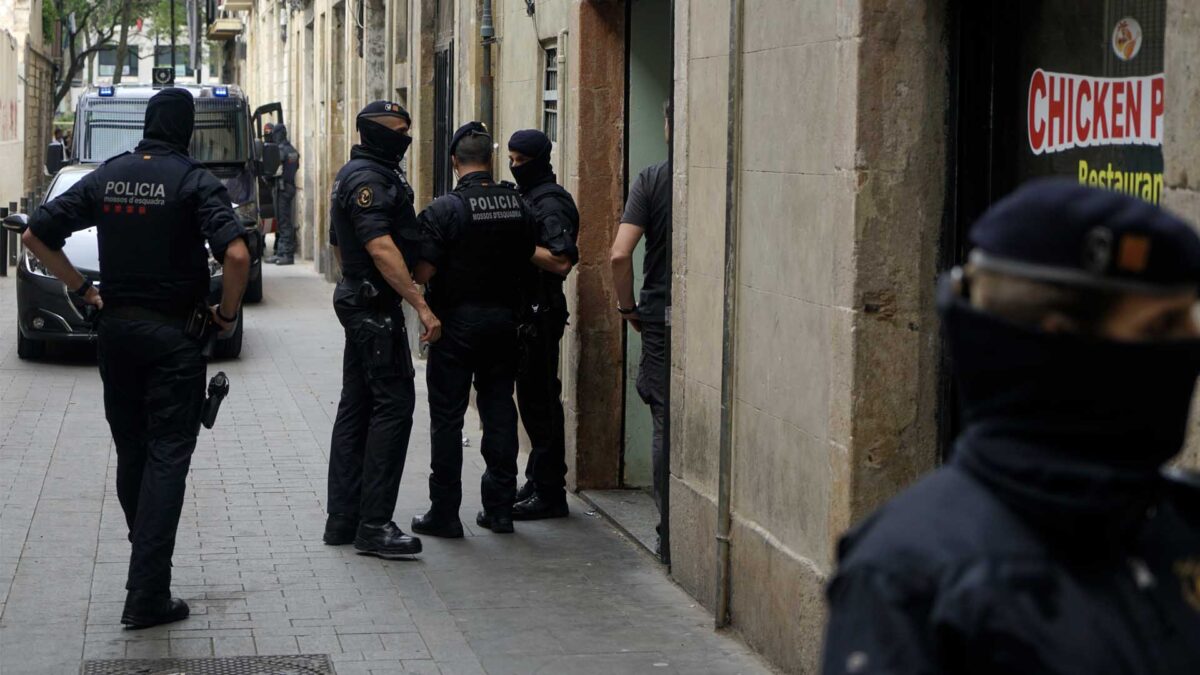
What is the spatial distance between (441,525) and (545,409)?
850 mm

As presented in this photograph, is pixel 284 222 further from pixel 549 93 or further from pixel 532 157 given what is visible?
pixel 532 157

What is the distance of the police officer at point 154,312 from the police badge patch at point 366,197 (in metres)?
1.02

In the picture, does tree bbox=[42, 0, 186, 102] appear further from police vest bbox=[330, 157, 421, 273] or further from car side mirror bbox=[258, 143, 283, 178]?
police vest bbox=[330, 157, 421, 273]

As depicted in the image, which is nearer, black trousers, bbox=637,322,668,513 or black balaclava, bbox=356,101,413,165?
black balaclava, bbox=356,101,413,165

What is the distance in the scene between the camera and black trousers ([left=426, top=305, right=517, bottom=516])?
25.6 ft

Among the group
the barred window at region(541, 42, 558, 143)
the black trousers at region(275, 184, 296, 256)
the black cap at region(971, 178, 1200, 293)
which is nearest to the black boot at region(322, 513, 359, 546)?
the barred window at region(541, 42, 558, 143)

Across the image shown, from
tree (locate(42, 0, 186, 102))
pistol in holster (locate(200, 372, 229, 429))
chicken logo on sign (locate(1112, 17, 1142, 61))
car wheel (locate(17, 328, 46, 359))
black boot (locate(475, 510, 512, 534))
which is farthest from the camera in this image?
tree (locate(42, 0, 186, 102))

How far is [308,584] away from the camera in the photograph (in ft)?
23.2

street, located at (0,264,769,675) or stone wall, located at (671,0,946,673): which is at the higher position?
stone wall, located at (671,0,946,673)

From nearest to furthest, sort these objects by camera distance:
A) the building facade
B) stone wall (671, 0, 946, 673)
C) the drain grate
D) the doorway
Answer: the building facade
stone wall (671, 0, 946, 673)
the drain grate
the doorway

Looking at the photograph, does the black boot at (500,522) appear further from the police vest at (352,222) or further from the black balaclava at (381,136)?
the black balaclava at (381,136)

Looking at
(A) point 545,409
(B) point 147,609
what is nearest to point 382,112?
(A) point 545,409

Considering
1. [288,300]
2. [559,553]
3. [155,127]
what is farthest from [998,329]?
[288,300]

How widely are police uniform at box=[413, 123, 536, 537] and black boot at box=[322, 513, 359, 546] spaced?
356 millimetres
